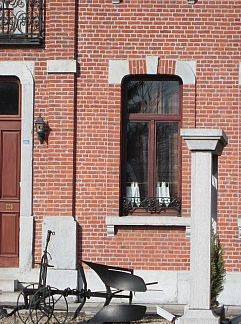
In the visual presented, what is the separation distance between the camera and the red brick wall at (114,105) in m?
11.9

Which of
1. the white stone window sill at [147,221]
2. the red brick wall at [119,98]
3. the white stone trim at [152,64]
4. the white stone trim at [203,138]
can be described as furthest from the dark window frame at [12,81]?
the white stone trim at [203,138]

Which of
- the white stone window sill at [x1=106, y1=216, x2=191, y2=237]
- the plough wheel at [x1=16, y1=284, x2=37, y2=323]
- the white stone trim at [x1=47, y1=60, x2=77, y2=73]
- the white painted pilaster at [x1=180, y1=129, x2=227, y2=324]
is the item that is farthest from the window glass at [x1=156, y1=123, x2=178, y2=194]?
the white painted pilaster at [x1=180, y1=129, x2=227, y2=324]

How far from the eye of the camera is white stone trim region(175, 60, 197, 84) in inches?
472

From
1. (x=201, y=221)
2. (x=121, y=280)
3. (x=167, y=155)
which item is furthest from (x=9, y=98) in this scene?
(x=201, y=221)

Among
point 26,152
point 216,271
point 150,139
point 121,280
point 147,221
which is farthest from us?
point 150,139

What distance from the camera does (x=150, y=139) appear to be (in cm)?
1227

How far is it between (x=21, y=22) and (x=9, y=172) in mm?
2518

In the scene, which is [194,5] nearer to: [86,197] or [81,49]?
[81,49]

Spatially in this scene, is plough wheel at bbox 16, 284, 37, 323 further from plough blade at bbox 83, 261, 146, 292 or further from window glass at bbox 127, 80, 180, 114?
window glass at bbox 127, 80, 180, 114

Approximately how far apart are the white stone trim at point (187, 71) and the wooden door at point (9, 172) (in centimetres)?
277

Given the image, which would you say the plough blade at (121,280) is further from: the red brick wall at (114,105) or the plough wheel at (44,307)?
the red brick wall at (114,105)

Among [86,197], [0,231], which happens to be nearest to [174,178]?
[86,197]

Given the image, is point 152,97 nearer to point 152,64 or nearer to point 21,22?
point 152,64

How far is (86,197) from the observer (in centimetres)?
1199
